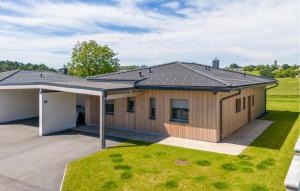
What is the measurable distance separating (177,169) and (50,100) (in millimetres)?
9179

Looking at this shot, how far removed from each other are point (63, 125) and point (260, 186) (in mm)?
11978

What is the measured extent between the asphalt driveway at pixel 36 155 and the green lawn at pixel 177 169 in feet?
2.41

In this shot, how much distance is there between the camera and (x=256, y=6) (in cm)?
1281

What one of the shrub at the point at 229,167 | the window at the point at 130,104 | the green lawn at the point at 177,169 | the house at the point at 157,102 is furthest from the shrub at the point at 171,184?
the window at the point at 130,104

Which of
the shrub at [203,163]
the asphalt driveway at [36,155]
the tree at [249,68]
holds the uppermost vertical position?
the tree at [249,68]

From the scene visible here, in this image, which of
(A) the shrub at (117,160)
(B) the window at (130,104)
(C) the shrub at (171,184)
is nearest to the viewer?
(C) the shrub at (171,184)

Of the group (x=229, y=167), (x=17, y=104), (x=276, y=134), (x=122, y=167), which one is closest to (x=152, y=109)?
(x=122, y=167)

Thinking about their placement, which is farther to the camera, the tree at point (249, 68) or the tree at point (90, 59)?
the tree at point (249, 68)

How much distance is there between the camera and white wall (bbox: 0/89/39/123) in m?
18.7

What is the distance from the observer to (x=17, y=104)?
19.5 meters

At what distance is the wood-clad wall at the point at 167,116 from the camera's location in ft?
42.2

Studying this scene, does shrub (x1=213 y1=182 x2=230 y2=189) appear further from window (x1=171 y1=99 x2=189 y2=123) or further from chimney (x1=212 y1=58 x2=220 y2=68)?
chimney (x1=212 y1=58 x2=220 y2=68)

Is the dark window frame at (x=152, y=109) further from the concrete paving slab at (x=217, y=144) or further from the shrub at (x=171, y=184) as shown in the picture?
the shrub at (x=171, y=184)

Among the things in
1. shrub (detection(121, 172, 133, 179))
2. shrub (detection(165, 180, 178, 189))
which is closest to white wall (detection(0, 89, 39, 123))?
shrub (detection(121, 172, 133, 179))
